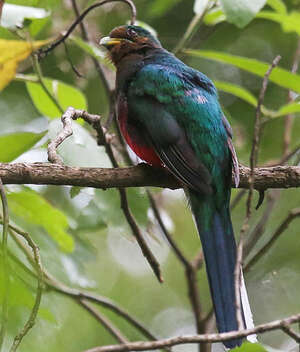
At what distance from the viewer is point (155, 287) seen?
716 centimetres

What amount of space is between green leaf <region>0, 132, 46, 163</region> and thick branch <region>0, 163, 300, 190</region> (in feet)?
0.87

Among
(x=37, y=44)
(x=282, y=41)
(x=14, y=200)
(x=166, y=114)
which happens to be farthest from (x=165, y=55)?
(x=282, y=41)

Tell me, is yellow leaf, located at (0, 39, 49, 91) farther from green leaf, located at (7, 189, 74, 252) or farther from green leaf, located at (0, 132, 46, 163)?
green leaf, located at (7, 189, 74, 252)

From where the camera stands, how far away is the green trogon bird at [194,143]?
3.20 metres

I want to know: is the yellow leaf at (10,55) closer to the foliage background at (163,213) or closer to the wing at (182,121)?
the wing at (182,121)

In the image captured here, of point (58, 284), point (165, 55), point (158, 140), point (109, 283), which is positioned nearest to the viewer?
point (158, 140)

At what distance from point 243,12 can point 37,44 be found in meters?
0.97

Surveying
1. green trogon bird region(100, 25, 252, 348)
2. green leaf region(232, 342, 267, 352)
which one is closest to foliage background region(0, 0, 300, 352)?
green trogon bird region(100, 25, 252, 348)

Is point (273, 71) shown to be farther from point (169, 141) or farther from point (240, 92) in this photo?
point (169, 141)

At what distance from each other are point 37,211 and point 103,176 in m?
0.46

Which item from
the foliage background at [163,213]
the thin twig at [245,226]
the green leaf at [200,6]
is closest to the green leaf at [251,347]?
the thin twig at [245,226]

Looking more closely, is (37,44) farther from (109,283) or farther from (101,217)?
(109,283)

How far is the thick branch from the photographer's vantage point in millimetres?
2969

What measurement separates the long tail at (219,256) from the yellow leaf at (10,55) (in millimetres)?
1117
